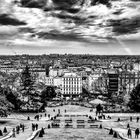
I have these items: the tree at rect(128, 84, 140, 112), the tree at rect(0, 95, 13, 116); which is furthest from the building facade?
the tree at rect(0, 95, 13, 116)

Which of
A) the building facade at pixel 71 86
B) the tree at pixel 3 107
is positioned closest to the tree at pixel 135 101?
the tree at pixel 3 107

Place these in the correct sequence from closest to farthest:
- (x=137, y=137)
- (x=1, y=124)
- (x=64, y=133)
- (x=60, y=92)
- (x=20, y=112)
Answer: (x=137, y=137)
(x=64, y=133)
(x=1, y=124)
(x=20, y=112)
(x=60, y=92)

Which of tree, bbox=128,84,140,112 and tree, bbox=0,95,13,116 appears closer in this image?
tree, bbox=0,95,13,116

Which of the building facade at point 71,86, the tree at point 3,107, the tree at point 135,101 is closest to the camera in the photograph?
the tree at point 3,107

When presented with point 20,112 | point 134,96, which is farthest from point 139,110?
point 20,112

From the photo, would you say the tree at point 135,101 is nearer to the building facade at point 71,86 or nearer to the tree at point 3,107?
the tree at point 3,107

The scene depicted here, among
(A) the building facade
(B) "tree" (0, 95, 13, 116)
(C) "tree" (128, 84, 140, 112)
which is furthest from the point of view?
(A) the building facade

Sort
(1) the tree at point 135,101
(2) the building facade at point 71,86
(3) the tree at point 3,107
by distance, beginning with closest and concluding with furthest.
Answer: (3) the tree at point 3,107, (1) the tree at point 135,101, (2) the building facade at point 71,86

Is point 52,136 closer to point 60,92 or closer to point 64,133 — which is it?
point 64,133

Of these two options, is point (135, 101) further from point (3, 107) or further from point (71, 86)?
point (71, 86)

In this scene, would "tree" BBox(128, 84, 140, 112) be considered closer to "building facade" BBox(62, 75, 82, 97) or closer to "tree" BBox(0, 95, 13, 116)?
"tree" BBox(0, 95, 13, 116)

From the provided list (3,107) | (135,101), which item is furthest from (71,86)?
(3,107)
